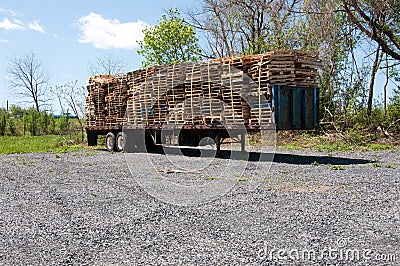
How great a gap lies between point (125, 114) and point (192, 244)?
47.2ft

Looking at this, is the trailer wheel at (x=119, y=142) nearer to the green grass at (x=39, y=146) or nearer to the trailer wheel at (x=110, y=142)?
the trailer wheel at (x=110, y=142)

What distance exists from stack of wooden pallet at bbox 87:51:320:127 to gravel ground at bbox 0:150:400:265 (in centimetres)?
305

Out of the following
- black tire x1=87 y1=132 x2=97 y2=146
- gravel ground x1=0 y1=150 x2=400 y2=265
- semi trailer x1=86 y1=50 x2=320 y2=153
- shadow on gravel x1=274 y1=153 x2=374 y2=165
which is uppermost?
semi trailer x1=86 y1=50 x2=320 y2=153

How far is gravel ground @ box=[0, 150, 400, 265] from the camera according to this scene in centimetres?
482

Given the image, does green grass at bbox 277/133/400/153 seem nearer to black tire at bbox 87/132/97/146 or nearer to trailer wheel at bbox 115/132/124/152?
trailer wheel at bbox 115/132/124/152

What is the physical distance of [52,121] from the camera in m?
39.0

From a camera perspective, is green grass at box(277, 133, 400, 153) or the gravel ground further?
green grass at box(277, 133, 400, 153)

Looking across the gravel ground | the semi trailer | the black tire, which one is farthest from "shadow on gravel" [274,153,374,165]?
the black tire

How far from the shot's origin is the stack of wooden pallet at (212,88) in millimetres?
13180

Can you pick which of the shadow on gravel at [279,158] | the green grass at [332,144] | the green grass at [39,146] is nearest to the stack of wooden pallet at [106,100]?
the green grass at [39,146]

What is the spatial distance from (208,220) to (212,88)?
8.68 m

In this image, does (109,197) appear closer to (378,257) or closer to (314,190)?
(314,190)

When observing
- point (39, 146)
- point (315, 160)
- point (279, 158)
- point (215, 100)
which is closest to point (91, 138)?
point (39, 146)

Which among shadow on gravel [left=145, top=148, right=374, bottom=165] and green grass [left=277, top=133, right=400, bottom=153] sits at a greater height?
green grass [left=277, top=133, right=400, bottom=153]
